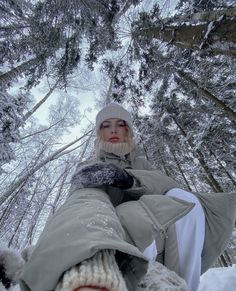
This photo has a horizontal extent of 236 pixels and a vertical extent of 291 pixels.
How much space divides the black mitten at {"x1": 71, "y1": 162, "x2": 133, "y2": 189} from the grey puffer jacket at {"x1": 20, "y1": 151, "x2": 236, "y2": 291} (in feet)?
0.25

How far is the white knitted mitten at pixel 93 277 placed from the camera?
3.51 feet

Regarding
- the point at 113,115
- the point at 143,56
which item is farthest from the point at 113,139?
the point at 143,56

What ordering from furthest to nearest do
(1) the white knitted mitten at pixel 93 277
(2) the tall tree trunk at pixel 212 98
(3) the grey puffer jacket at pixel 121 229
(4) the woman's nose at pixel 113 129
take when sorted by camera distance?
(2) the tall tree trunk at pixel 212 98 → (4) the woman's nose at pixel 113 129 → (3) the grey puffer jacket at pixel 121 229 → (1) the white knitted mitten at pixel 93 277

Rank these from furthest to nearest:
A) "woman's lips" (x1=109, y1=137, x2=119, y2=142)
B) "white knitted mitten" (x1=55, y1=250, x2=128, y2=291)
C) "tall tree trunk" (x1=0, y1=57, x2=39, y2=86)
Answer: "tall tree trunk" (x1=0, y1=57, x2=39, y2=86)
"woman's lips" (x1=109, y1=137, x2=119, y2=142)
"white knitted mitten" (x1=55, y1=250, x2=128, y2=291)

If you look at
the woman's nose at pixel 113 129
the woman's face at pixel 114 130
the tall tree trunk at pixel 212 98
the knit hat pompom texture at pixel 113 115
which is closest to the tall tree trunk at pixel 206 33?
the knit hat pompom texture at pixel 113 115

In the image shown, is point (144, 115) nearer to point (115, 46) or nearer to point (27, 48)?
point (115, 46)

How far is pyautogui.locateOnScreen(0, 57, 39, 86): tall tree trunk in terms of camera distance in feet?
26.5

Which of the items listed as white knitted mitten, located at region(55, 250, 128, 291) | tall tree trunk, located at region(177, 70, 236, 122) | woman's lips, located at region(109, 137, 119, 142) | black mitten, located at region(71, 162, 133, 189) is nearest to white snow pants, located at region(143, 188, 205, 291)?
black mitten, located at region(71, 162, 133, 189)

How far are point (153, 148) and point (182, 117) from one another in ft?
7.75

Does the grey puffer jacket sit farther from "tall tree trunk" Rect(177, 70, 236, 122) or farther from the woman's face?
"tall tree trunk" Rect(177, 70, 236, 122)

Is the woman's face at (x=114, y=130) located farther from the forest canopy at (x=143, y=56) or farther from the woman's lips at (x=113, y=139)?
the forest canopy at (x=143, y=56)

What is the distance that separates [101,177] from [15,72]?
736cm

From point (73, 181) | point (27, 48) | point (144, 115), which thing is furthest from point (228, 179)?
point (73, 181)

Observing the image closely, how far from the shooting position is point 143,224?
170cm
